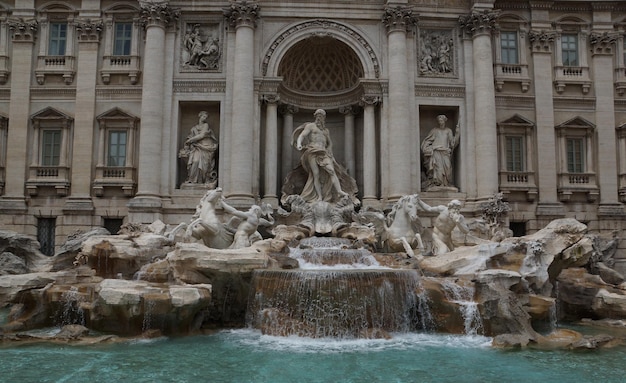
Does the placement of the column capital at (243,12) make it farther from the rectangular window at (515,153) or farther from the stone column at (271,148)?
the rectangular window at (515,153)

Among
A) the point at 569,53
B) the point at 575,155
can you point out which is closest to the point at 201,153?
the point at 575,155

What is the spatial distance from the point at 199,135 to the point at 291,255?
26.8 ft

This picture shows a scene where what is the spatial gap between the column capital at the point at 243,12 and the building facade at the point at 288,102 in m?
0.06

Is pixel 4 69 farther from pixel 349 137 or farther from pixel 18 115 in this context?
pixel 349 137

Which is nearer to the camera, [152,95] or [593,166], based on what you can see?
[152,95]

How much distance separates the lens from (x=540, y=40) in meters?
23.0

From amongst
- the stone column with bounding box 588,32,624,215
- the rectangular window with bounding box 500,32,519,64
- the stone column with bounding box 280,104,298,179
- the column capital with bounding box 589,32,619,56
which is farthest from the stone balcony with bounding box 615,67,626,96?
the stone column with bounding box 280,104,298,179

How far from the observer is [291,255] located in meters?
15.7

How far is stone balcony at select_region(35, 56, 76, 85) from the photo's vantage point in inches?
869

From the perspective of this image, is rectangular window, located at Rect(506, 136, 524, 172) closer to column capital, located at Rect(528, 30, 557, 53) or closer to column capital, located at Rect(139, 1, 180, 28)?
column capital, located at Rect(528, 30, 557, 53)

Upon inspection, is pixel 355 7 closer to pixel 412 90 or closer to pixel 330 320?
pixel 412 90

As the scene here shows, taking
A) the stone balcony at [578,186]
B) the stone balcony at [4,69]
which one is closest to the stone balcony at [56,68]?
the stone balcony at [4,69]

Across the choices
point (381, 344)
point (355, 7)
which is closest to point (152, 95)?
point (355, 7)

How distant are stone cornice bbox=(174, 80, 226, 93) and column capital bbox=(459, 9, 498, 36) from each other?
10.8 meters
